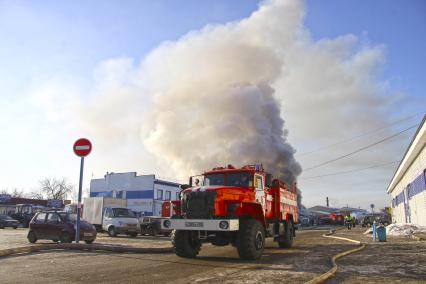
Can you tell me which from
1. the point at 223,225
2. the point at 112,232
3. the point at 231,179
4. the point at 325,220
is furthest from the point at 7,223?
the point at 325,220

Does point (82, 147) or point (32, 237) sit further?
point (32, 237)

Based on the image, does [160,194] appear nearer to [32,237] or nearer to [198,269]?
[32,237]

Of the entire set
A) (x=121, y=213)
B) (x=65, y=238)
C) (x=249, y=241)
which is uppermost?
(x=121, y=213)

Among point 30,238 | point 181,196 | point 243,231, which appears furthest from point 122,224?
point 243,231

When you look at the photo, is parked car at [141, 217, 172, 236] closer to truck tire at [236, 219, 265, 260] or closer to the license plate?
the license plate

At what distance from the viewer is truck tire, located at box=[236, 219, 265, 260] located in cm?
1052

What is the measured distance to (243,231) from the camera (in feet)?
34.9

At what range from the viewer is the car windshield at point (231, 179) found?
12.3 meters

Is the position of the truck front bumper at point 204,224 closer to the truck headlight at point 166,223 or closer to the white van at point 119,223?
the truck headlight at point 166,223

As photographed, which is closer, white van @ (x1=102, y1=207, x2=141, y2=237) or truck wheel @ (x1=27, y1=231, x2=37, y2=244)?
truck wheel @ (x1=27, y1=231, x2=37, y2=244)

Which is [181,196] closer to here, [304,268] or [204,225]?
[204,225]

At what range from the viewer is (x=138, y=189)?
174ft

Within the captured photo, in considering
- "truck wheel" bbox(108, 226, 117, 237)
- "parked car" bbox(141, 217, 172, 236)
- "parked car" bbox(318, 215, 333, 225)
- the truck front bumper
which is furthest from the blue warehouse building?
the truck front bumper

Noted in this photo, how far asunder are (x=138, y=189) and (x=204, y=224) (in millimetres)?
43925
